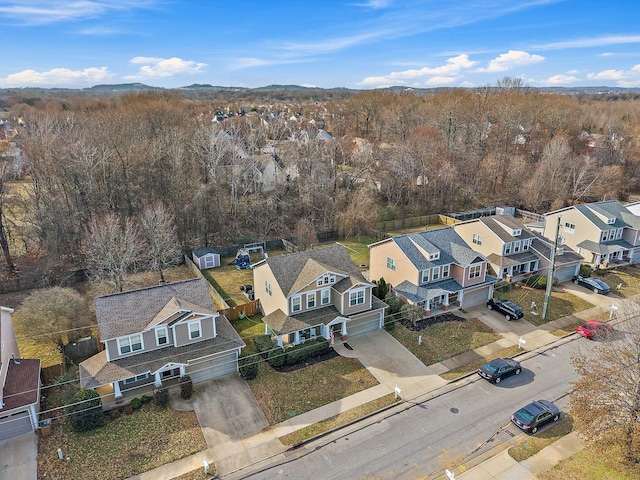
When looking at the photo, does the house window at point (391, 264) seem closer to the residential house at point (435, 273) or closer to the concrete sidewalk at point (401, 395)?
the residential house at point (435, 273)

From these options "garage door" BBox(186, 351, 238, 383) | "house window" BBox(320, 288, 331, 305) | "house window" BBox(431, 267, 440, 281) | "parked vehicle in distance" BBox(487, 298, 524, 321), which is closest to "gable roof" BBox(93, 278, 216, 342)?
"garage door" BBox(186, 351, 238, 383)

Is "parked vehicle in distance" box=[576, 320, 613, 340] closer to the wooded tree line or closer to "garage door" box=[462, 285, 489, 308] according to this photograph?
"garage door" box=[462, 285, 489, 308]

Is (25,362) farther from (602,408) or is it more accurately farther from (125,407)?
(602,408)

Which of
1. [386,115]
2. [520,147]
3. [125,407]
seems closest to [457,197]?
[520,147]

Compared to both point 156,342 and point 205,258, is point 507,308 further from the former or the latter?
point 205,258

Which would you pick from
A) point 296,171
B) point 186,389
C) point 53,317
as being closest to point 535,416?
point 186,389

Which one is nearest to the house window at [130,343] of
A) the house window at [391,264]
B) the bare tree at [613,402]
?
the house window at [391,264]
